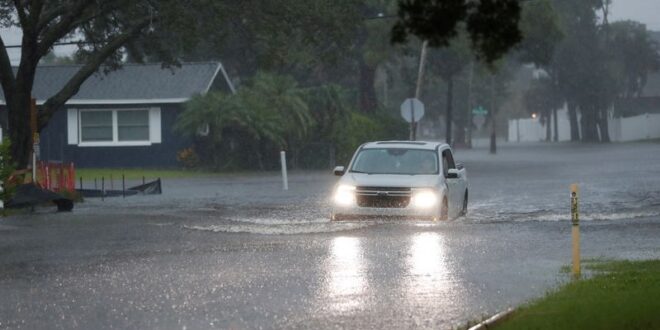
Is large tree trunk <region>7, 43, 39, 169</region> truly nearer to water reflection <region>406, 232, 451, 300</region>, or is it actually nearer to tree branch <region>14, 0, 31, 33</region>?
tree branch <region>14, 0, 31, 33</region>

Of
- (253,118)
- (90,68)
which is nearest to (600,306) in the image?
(90,68)

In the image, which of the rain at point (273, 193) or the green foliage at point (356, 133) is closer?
the rain at point (273, 193)

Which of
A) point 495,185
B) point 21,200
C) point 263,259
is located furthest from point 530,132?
point 263,259

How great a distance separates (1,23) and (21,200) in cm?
903

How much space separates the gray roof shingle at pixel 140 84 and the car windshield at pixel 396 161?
1220 inches

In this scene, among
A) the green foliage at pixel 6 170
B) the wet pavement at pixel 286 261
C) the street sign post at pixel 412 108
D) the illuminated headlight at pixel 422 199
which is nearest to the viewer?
the wet pavement at pixel 286 261

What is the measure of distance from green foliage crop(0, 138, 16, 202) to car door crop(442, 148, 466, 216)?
826 centimetres

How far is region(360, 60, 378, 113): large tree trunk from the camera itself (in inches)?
2691

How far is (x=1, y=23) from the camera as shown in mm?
35594

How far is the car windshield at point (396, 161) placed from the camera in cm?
2434

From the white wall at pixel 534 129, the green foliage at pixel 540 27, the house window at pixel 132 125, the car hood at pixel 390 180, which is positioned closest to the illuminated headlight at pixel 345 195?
the car hood at pixel 390 180

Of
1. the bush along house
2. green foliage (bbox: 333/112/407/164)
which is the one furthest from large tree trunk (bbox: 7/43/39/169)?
green foliage (bbox: 333/112/407/164)

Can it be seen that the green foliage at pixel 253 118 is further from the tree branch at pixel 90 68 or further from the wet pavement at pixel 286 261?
the wet pavement at pixel 286 261

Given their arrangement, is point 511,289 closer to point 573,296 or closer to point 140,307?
point 573,296
